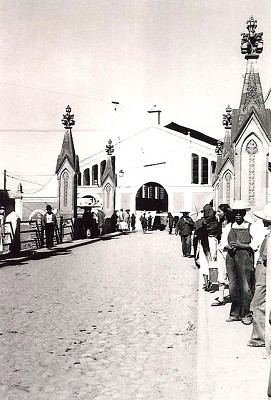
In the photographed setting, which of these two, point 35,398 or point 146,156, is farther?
point 146,156

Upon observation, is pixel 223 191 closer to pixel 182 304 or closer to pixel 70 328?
pixel 182 304

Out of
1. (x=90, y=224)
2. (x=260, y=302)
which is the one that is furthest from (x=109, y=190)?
(x=260, y=302)

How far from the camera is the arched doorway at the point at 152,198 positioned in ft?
181

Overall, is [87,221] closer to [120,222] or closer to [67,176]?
[67,176]

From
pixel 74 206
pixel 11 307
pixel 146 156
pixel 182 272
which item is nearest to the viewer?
pixel 11 307

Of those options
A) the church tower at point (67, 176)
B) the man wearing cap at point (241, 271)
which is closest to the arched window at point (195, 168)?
the church tower at point (67, 176)

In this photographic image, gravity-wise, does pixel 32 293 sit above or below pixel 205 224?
below

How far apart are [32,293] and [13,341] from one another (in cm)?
376

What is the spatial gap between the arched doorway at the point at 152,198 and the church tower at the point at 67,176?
78.9 ft

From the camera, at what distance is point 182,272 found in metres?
14.1

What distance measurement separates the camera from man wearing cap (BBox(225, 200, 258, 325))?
24.2 ft

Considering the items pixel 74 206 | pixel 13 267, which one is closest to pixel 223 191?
pixel 74 206

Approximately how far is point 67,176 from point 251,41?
1711 cm

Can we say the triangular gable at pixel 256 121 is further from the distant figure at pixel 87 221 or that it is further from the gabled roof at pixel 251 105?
the distant figure at pixel 87 221
